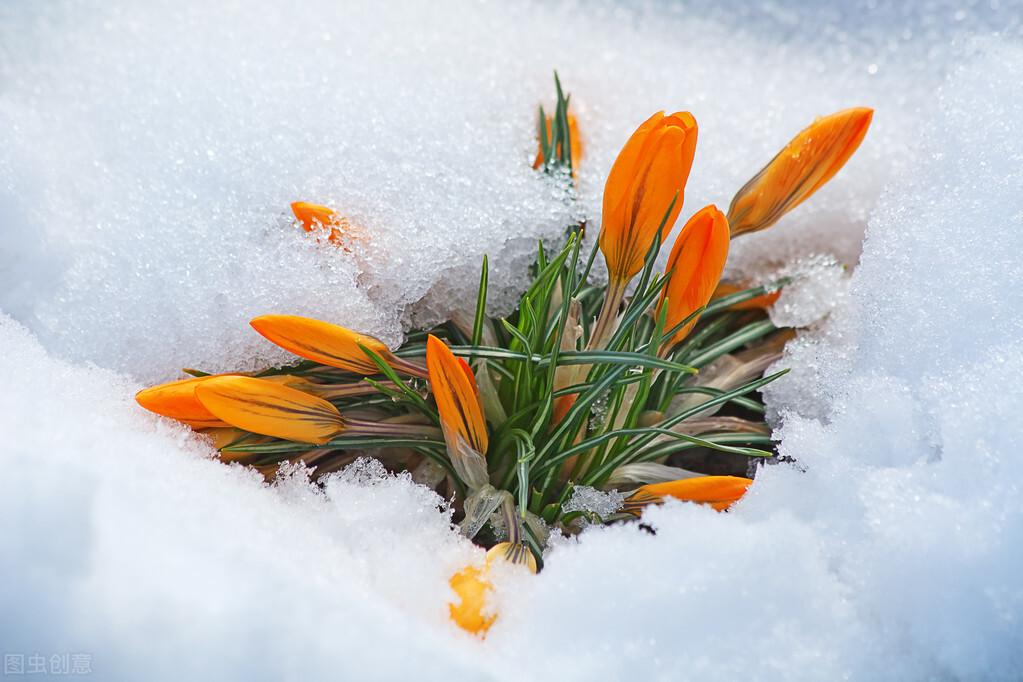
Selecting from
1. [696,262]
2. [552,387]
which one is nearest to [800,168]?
[696,262]

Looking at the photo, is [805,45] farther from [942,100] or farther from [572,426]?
[572,426]

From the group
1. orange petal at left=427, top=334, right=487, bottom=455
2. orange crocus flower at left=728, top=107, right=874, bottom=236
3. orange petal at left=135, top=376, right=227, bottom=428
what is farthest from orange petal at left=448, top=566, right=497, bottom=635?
orange crocus flower at left=728, top=107, right=874, bottom=236

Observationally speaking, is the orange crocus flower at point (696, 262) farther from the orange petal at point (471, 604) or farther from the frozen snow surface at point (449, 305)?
the orange petal at point (471, 604)

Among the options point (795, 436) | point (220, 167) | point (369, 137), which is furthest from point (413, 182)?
point (795, 436)

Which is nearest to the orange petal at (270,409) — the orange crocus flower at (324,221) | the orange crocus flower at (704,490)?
the orange crocus flower at (324,221)

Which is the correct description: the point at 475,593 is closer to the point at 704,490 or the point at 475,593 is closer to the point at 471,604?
the point at 471,604

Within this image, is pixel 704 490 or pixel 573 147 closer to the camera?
pixel 704 490
